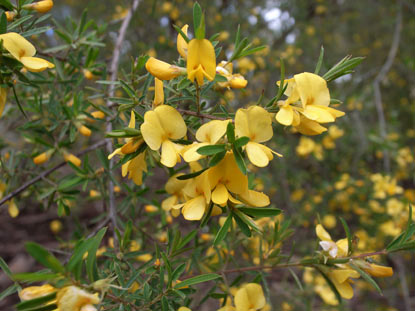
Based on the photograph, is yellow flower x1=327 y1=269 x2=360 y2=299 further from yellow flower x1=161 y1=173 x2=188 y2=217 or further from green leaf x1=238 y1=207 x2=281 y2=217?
yellow flower x1=161 y1=173 x2=188 y2=217

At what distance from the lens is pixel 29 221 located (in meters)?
3.49

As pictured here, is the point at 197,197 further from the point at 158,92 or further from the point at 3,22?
the point at 3,22

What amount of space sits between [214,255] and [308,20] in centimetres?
438

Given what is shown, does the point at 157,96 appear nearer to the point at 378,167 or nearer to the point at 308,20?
the point at 378,167

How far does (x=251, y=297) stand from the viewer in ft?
3.51

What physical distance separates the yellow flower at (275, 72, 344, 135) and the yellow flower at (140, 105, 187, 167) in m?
0.28

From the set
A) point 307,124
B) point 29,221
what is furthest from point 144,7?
point 307,124

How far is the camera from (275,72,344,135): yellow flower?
2.64 ft

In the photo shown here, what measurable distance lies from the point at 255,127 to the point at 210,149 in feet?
0.52

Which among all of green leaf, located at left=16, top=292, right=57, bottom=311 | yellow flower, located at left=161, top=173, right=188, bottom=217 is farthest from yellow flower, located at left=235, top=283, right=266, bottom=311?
green leaf, located at left=16, top=292, right=57, bottom=311

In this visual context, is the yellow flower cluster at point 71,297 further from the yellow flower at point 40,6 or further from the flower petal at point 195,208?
the yellow flower at point 40,6

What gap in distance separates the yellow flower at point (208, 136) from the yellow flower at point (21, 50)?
0.50 m

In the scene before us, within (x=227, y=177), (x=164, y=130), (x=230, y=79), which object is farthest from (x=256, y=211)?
(x=230, y=79)

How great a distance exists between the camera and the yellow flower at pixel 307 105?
803mm
